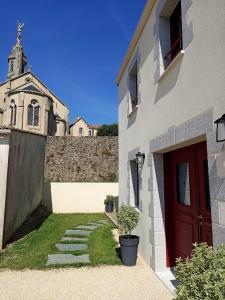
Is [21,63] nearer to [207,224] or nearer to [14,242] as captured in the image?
[14,242]

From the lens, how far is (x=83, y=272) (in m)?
5.06

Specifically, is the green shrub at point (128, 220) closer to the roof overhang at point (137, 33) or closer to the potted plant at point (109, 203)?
the roof overhang at point (137, 33)

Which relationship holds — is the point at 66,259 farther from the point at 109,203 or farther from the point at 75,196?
the point at 75,196

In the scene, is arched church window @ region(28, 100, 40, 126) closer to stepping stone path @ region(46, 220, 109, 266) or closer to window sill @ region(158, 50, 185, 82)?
stepping stone path @ region(46, 220, 109, 266)

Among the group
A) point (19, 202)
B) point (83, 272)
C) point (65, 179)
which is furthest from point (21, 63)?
point (83, 272)

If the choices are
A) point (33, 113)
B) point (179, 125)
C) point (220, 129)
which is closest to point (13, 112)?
point (33, 113)

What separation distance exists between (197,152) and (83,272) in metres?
3.30

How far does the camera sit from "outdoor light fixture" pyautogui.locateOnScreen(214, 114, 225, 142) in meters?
2.69

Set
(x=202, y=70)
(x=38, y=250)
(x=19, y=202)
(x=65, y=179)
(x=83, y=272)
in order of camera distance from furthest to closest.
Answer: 1. (x=65, y=179)
2. (x=19, y=202)
3. (x=38, y=250)
4. (x=83, y=272)
5. (x=202, y=70)

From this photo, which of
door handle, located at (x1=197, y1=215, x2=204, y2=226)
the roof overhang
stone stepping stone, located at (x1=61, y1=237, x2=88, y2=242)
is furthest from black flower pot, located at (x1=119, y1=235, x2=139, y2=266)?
the roof overhang

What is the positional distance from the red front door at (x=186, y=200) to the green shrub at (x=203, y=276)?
1.70m

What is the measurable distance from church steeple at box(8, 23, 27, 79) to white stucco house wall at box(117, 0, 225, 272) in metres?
46.4

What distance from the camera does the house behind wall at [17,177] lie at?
22.6 feet

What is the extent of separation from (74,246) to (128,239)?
216 cm
